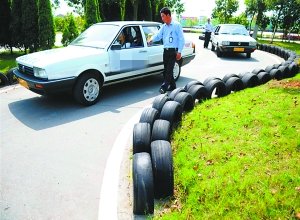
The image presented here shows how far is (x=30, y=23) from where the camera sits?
43.3 ft

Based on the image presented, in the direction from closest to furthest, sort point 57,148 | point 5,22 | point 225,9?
point 57,148, point 5,22, point 225,9

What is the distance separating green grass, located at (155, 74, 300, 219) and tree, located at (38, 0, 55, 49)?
31.7ft

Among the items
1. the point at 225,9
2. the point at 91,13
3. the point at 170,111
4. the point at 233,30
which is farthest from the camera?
the point at 225,9

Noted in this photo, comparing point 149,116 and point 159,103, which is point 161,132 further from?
point 159,103

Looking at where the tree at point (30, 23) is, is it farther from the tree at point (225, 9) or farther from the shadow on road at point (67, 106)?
the tree at point (225, 9)

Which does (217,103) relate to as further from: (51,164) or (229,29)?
(229,29)

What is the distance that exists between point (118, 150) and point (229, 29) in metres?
13.8

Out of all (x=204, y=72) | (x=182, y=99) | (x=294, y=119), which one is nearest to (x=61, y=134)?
(x=182, y=99)

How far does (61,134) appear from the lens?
514 centimetres

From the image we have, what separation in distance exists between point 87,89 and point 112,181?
329cm

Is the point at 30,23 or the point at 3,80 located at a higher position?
the point at 30,23

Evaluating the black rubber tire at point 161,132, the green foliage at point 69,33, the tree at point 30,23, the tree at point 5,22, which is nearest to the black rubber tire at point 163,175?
the black rubber tire at point 161,132

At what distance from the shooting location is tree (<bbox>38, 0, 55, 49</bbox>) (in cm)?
1316

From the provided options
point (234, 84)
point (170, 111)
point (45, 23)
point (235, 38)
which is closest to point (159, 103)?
point (170, 111)
